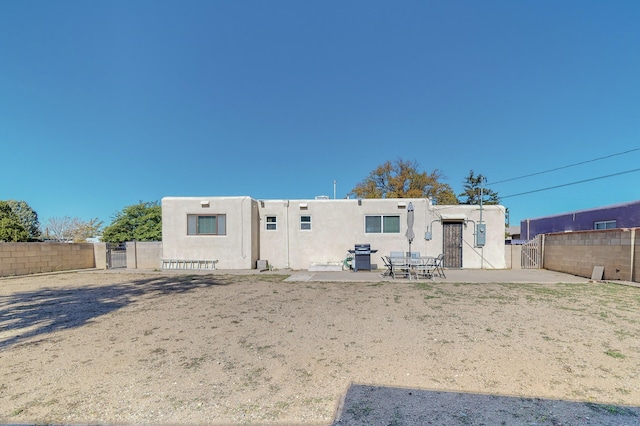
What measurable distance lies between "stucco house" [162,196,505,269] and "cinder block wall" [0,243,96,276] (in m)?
4.70

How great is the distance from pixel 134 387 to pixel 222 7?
48.1 feet

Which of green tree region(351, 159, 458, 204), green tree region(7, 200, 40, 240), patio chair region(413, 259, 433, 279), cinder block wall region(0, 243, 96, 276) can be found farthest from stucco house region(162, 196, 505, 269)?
green tree region(7, 200, 40, 240)

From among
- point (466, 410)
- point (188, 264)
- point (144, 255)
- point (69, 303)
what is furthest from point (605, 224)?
point (144, 255)

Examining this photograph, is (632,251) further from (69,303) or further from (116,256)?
(116,256)

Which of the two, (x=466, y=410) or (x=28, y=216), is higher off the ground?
(x=28, y=216)

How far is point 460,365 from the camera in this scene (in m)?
3.31

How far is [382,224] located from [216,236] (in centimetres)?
793

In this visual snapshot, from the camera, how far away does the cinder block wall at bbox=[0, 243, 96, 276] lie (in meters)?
12.0

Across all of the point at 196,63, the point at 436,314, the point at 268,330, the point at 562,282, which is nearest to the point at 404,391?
the point at 268,330

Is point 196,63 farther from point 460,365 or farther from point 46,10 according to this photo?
point 460,365

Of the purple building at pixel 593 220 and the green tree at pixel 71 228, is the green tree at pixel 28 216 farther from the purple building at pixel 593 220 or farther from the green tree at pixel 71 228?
the purple building at pixel 593 220

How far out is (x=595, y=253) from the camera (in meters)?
10.6

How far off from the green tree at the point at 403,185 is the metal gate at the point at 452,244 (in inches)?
695

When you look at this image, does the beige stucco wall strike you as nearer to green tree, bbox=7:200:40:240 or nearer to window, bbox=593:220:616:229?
window, bbox=593:220:616:229
